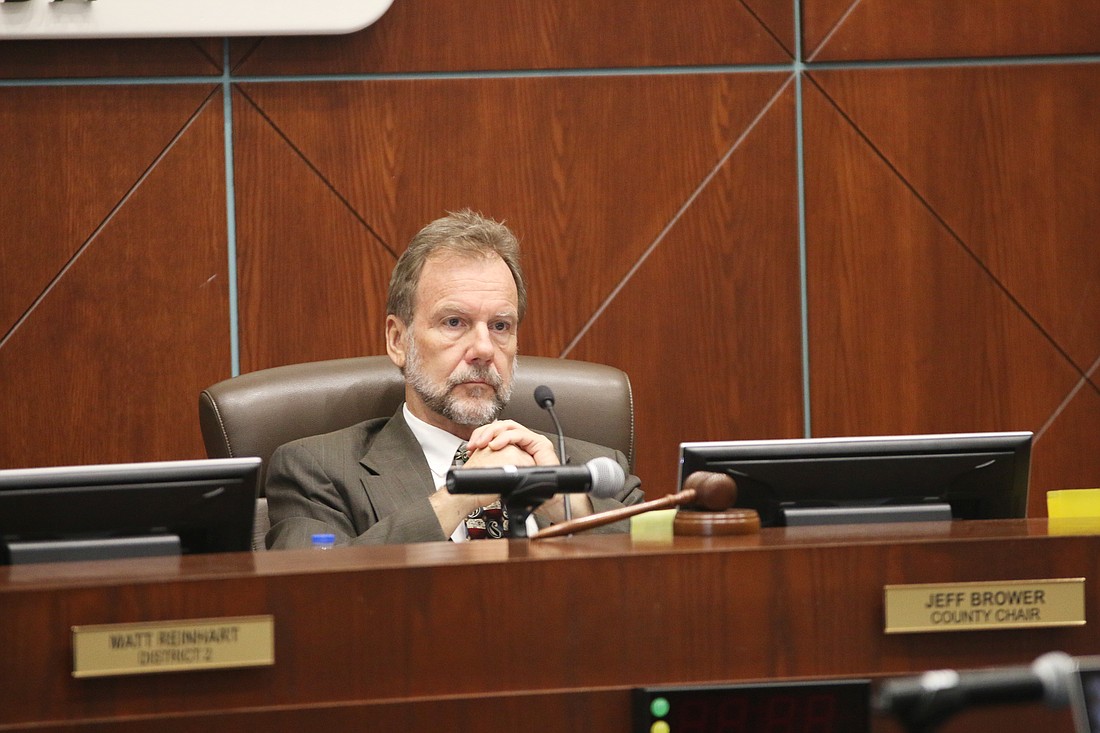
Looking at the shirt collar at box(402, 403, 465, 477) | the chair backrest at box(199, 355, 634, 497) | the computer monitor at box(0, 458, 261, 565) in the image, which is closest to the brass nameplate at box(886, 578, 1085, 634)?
the computer monitor at box(0, 458, 261, 565)

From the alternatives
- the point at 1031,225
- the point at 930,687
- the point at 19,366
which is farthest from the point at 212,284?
the point at 930,687

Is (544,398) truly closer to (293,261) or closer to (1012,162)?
(293,261)

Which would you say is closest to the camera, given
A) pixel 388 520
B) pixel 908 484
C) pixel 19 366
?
pixel 908 484

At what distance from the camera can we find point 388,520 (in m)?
1.94

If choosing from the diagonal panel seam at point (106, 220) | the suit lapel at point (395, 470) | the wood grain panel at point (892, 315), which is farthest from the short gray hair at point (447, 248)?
the wood grain panel at point (892, 315)

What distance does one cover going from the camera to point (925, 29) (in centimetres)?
318

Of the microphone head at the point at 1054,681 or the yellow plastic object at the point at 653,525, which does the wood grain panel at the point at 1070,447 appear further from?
the microphone head at the point at 1054,681

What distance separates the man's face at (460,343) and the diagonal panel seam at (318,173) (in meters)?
0.58

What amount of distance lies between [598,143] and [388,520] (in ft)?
4.79

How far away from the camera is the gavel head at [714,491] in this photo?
1507mm

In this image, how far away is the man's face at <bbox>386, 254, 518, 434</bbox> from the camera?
2410mm

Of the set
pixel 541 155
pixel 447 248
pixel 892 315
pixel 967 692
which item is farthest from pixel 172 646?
pixel 892 315

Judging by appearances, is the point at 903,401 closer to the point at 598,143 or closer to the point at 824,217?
the point at 824,217

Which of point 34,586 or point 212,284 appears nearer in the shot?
point 34,586
